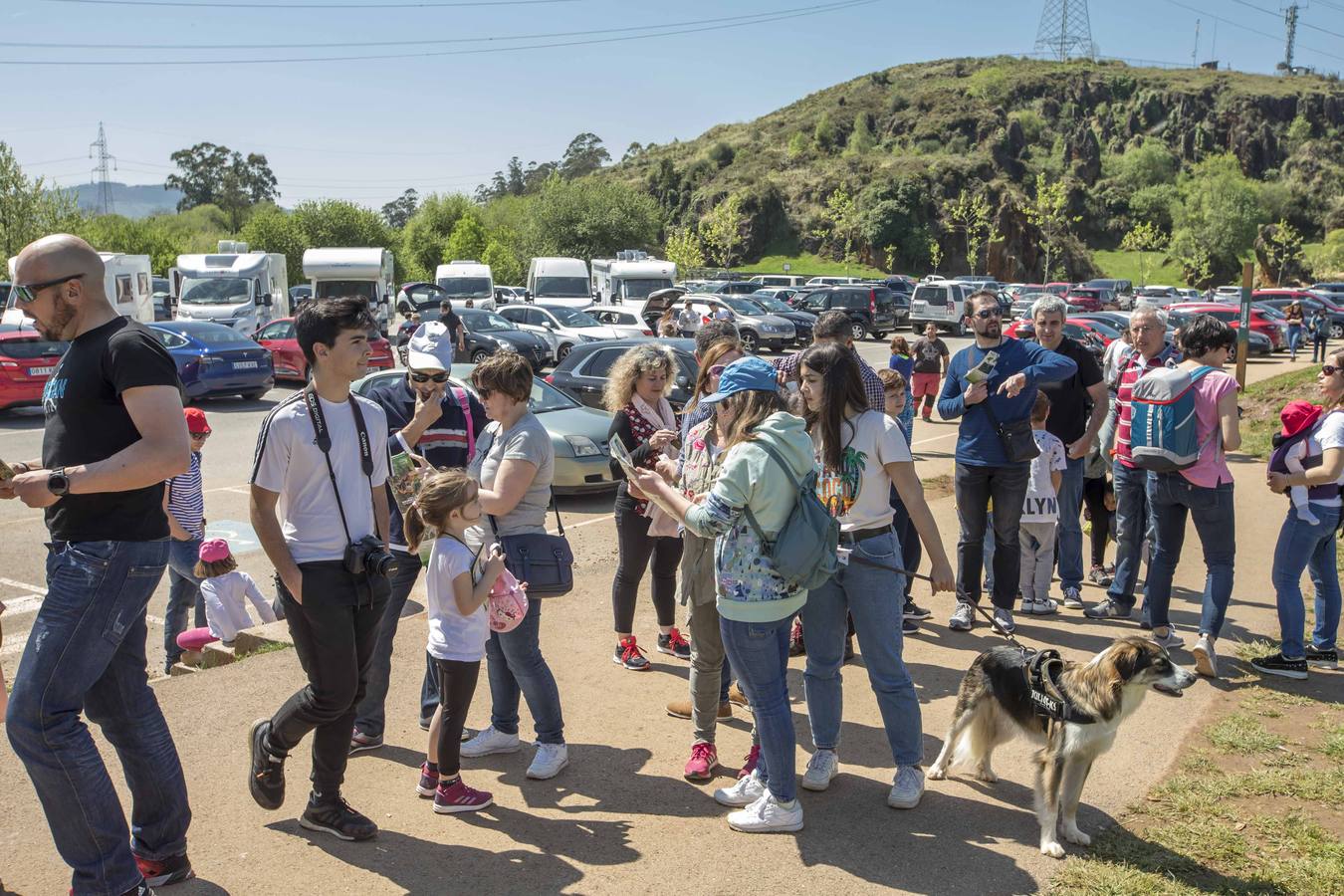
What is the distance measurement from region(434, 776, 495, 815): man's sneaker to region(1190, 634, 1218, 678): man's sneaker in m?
4.06

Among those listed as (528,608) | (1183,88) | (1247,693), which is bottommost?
(1247,693)

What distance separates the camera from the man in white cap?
16.3ft

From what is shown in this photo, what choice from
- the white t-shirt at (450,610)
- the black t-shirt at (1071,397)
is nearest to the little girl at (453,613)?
the white t-shirt at (450,610)

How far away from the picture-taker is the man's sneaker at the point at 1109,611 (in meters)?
7.17

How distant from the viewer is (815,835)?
14.0ft

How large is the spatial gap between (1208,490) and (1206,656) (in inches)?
36.1

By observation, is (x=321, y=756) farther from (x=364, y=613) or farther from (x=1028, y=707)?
(x=1028, y=707)

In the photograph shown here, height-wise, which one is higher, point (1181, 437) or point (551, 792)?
point (1181, 437)

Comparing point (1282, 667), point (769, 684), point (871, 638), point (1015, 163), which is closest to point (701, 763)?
point (769, 684)

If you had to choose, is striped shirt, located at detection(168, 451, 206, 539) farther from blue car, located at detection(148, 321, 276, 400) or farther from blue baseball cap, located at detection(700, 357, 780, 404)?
blue car, located at detection(148, 321, 276, 400)

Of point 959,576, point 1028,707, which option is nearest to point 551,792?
point 1028,707

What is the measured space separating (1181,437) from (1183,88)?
148 metres

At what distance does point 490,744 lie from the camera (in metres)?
4.95

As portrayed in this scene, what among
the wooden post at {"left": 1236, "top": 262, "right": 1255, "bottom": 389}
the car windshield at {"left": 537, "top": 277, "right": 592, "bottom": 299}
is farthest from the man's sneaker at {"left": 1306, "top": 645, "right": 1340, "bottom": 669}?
the car windshield at {"left": 537, "top": 277, "right": 592, "bottom": 299}
